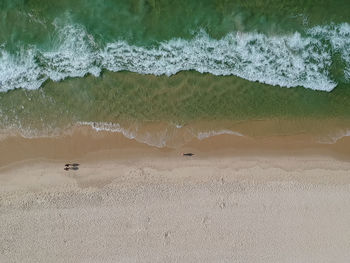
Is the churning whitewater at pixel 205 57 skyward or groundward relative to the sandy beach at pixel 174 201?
skyward

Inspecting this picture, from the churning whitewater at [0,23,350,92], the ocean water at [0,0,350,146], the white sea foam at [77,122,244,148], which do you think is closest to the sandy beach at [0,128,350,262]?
the white sea foam at [77,122,244,148]

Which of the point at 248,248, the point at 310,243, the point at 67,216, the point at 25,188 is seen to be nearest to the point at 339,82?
the point at 310,243

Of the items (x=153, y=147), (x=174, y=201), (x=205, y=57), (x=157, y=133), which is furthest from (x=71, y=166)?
(x=205, y=57)

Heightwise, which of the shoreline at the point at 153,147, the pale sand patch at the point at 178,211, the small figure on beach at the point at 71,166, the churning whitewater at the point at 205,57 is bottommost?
the pale sand patch at the point at 178,211

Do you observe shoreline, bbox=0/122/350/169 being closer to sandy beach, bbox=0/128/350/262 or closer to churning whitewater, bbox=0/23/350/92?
sandy beach, bbox=0/128/350/262

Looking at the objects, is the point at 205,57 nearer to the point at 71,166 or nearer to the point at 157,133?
the point at 157,133

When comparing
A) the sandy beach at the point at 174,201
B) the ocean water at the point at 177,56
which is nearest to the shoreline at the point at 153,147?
the sandy beach at the point at 174,201

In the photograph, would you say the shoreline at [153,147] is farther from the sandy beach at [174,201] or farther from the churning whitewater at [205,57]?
the churning whitewater at [205,57]
